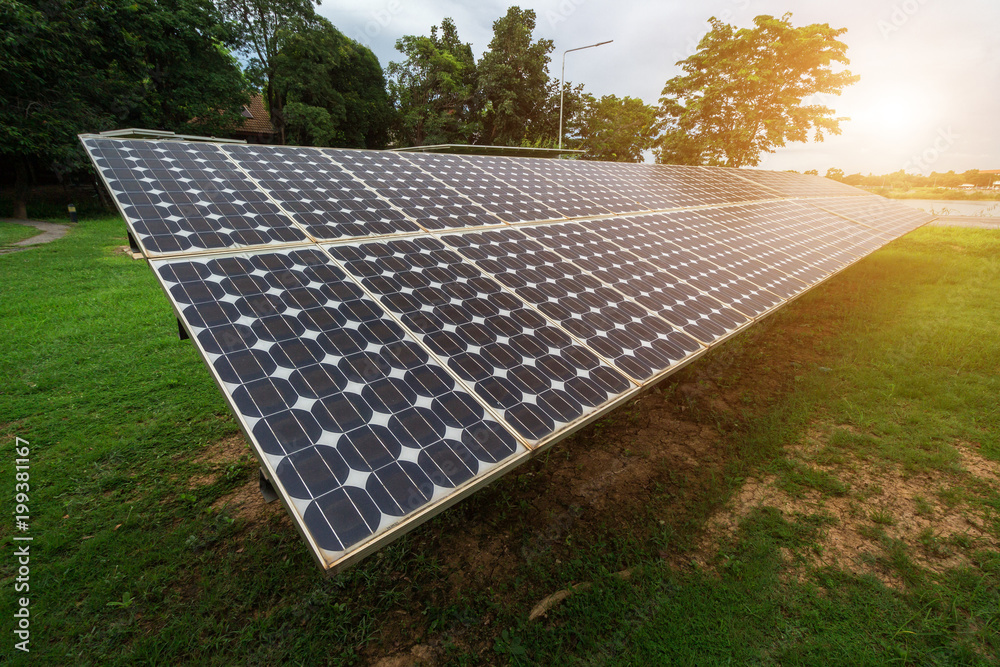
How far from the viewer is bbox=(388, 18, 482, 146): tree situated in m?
42.5

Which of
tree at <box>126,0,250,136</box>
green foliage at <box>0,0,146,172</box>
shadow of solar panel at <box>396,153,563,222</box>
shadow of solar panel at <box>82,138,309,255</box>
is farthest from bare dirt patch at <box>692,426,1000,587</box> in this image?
tree at <box>126,0,250,136</box>

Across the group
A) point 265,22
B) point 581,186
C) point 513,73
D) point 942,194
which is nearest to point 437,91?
point 513,73

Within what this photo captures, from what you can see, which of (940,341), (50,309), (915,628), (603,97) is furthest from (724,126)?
(50,309)

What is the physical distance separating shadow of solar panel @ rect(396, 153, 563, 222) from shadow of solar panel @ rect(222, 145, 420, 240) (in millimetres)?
1573

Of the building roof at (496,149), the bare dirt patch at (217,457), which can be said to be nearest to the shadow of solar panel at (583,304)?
the bare dirt patch at (217,457)

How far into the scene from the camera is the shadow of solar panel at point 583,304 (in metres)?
3.79

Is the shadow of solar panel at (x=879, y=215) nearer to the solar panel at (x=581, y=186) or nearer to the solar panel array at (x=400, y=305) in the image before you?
the solar panel array at (x=400, y=305)

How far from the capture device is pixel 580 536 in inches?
190

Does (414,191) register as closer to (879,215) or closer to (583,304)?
(583,304)

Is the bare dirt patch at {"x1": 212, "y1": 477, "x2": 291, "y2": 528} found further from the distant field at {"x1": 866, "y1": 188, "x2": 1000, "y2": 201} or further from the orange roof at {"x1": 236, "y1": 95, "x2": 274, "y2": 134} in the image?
the distant field at {"x1": 866, "y1": 188, "x2": 1000, "y2": 201}

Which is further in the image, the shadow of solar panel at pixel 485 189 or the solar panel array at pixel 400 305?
the shadow of solar panel at pixel 485 189

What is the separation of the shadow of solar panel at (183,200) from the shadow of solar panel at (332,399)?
0.37 m

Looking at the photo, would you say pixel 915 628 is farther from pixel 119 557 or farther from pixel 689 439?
pixel 119 557

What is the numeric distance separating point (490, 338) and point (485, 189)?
416 centimetres
